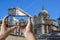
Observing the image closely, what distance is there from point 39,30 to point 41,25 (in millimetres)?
1222

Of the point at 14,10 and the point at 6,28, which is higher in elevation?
the point at 14,10

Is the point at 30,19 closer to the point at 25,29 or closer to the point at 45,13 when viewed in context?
the point at 25,29

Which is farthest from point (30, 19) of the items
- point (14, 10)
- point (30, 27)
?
point (14, 10)

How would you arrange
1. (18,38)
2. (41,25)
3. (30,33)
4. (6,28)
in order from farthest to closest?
(41,25) → (18,38) → (6,28) → (30,33)

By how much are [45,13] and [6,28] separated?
38257 mm

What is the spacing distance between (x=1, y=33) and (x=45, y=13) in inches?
1508

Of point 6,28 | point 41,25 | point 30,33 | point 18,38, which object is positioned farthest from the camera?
point 41,25

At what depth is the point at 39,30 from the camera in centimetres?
3819

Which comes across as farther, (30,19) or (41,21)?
(41,21)

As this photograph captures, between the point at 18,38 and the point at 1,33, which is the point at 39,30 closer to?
the point at 18,38

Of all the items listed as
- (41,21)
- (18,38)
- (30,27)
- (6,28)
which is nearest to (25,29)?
(30,27)

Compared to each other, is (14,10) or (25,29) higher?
(14,10)

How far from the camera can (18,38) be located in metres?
15.9

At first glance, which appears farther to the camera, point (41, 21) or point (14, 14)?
point (41, 21)
